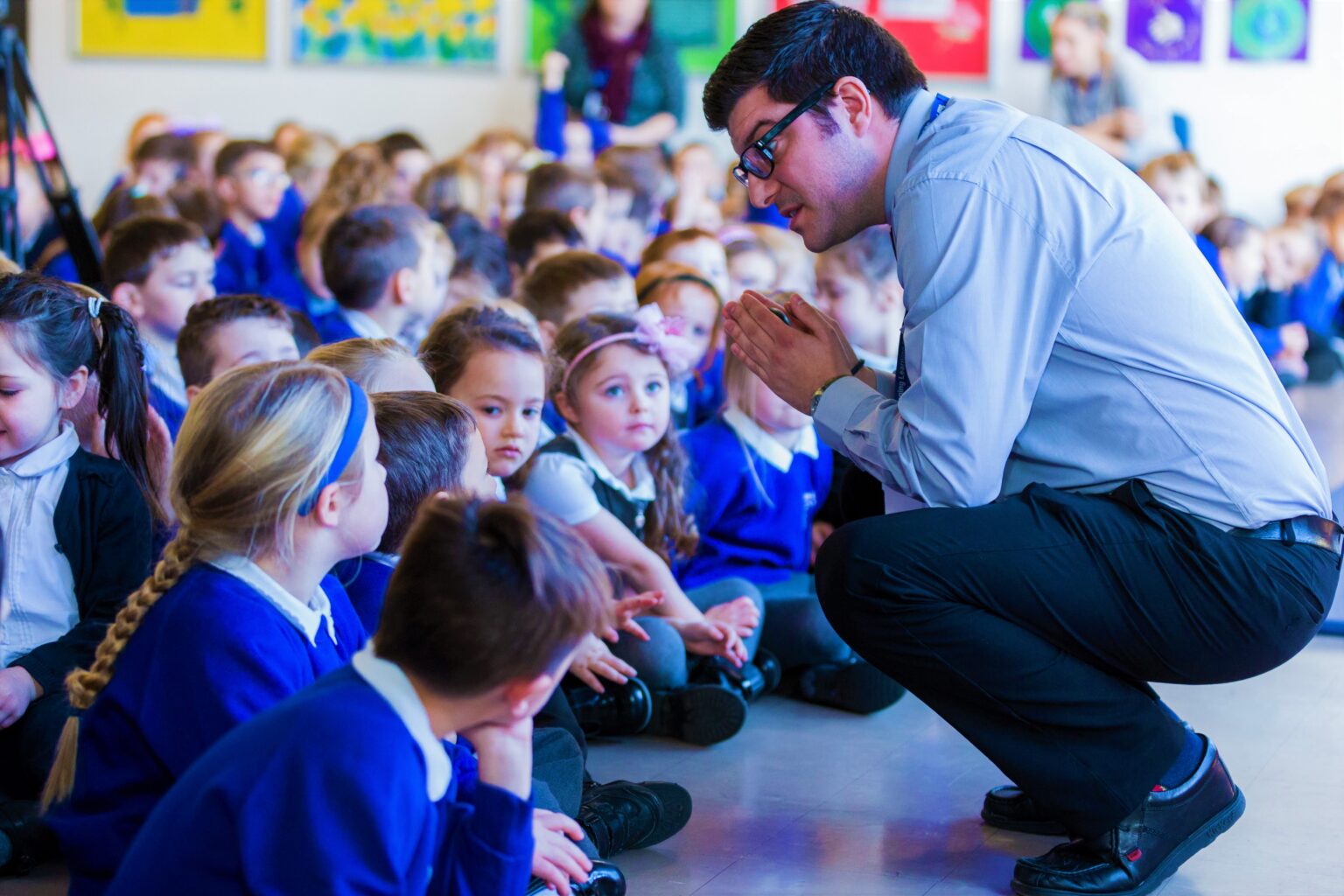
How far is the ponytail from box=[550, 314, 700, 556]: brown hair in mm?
1315

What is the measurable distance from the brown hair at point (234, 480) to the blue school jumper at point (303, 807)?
29cm

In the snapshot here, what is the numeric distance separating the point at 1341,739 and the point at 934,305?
1262mm

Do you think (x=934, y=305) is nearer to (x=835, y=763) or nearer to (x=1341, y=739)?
(x=835, y=763)

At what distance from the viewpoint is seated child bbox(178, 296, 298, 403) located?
A: 2750mm

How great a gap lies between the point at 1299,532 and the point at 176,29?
8289 mm

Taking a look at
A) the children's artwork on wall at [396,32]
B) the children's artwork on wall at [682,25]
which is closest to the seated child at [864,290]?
the children's artwork on wall at [682,25]

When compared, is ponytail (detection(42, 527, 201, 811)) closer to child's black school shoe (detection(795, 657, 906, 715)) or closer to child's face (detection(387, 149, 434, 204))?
child's black school shoe (detection(795, 657, 906, 715))

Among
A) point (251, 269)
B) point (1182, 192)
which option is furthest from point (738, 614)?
point (1182, 192)

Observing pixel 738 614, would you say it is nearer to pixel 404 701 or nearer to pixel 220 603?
pixel 220 603

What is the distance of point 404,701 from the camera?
1.26 meters

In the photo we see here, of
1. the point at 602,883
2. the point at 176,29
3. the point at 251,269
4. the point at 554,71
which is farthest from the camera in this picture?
the point at 176,29

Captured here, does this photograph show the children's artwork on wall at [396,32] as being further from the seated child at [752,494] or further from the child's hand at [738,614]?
the child's hand at [738,614]

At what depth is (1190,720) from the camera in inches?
104

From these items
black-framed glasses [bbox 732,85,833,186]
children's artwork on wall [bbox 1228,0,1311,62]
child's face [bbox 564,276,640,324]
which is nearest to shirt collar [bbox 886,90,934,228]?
black-framed glasses [bbox 732,85,833,186]
